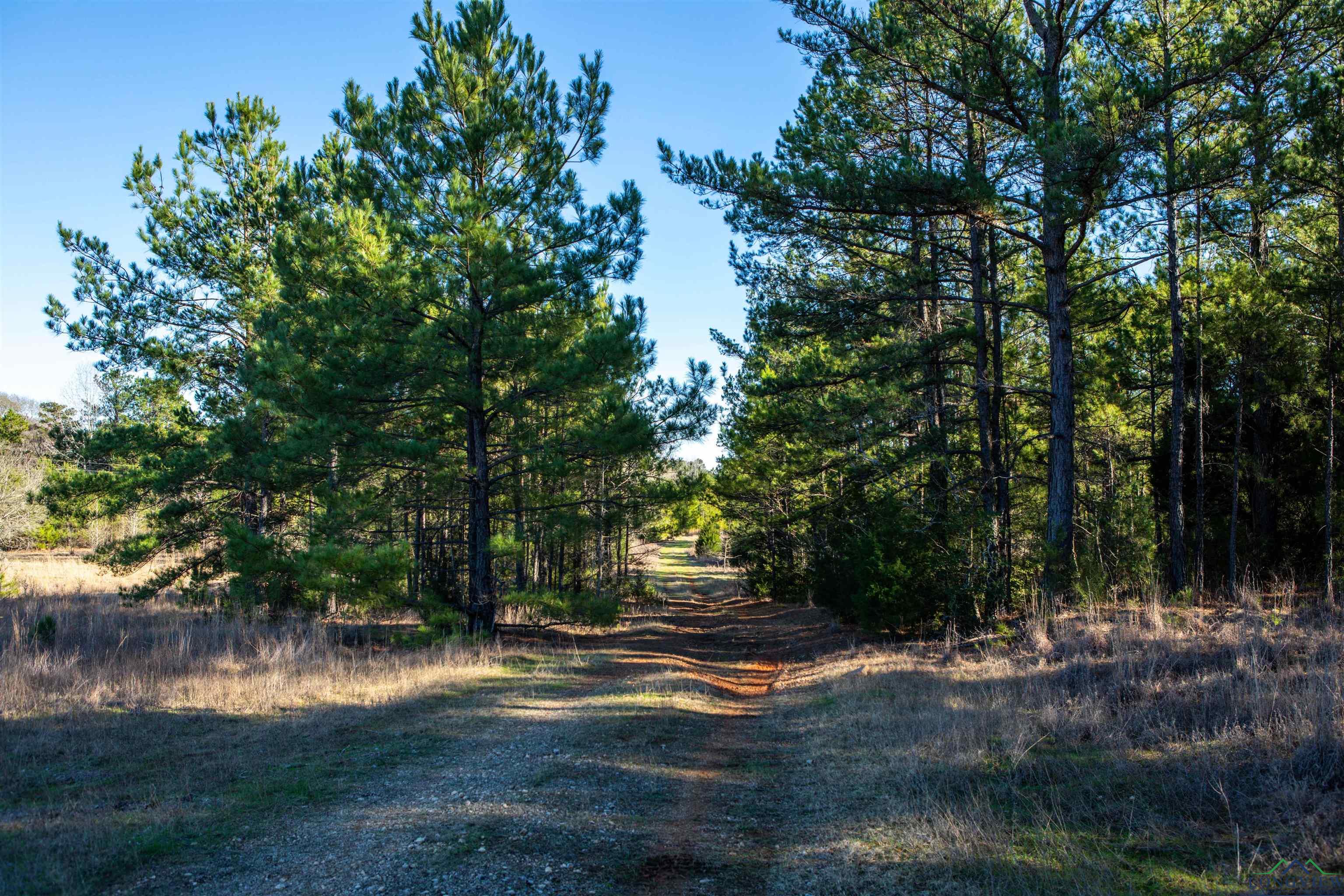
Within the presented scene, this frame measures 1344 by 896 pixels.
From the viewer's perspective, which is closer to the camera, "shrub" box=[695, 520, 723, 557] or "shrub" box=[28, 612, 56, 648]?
"shrub" box=[28, 612, 56, 648]

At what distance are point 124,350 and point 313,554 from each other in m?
10.6

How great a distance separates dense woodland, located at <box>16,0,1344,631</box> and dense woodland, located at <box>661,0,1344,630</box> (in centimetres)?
9

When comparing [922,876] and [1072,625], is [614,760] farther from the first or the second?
[1072,625]

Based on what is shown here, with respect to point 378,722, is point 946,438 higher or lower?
higher

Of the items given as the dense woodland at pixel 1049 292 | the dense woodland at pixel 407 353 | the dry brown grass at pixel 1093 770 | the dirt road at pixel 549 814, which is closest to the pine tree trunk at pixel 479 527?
the dense woodland at pixel 407 353

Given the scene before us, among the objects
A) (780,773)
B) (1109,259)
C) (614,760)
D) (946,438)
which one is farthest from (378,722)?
(1109,259)

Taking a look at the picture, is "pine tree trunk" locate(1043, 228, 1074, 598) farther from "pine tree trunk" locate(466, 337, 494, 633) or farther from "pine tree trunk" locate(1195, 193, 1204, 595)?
"pine tree trunk" locate(466, 337, 494, 633)

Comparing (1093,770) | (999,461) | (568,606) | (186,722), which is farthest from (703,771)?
(999,461)

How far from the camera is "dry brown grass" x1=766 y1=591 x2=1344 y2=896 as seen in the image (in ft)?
Result: 12.9

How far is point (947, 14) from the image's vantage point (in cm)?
1142

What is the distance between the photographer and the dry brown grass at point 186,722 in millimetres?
4891

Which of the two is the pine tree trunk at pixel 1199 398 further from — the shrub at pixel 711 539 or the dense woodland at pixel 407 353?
the shrub at pixel 711 539

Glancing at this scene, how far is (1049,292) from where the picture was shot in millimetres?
11805

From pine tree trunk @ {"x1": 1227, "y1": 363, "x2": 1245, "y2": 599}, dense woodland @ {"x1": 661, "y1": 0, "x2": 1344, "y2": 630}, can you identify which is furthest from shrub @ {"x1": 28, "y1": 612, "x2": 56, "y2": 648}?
pine tree trunk @ {"x1": 1227, "y1": 363, "x2": 1245, "y2": 599}
